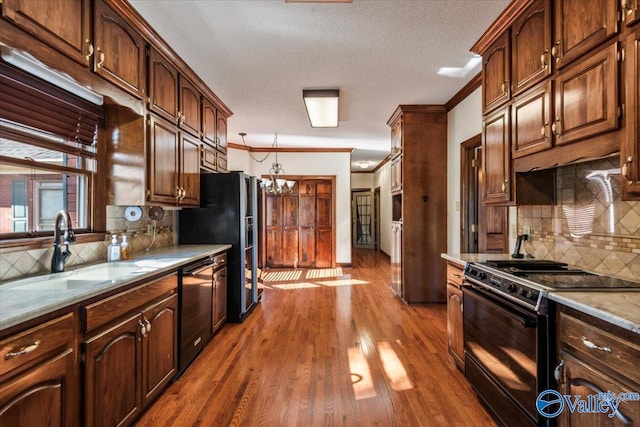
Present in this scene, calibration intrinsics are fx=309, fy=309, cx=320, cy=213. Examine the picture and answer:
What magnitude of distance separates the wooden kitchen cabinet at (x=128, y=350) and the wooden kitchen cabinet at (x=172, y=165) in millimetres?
811

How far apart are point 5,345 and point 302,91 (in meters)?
3.25

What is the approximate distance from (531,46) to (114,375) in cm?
306

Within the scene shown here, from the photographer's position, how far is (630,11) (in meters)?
1.34

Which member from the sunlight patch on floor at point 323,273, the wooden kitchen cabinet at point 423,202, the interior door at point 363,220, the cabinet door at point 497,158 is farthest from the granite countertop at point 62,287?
the interior door at point 363,220

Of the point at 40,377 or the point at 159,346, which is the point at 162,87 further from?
the point at 40,377

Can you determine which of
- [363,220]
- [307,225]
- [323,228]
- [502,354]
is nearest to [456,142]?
[502,354]

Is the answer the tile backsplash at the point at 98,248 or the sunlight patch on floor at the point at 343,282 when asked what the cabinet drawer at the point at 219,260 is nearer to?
the tile backsplash at the point at 98,248

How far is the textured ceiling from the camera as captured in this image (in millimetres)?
2133

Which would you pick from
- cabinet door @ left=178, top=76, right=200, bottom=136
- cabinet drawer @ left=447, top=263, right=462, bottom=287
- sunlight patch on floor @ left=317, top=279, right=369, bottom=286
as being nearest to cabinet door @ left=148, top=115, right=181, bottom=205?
cabinet door @ left=178, top=76, right=200, bottom=136

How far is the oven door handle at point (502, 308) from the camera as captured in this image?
146cm

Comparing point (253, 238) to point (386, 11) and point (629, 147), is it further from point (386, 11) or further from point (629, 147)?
point (629, 147)

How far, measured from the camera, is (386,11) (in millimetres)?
2156

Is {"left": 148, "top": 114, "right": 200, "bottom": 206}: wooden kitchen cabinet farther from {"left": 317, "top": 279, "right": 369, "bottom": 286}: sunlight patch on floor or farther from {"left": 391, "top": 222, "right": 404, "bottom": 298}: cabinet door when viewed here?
{"left": 317, "top": 279, "right": 369, "bottom": 286}: sunlight patch on floor

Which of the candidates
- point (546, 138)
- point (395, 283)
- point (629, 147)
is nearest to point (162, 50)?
point (546, 138)
